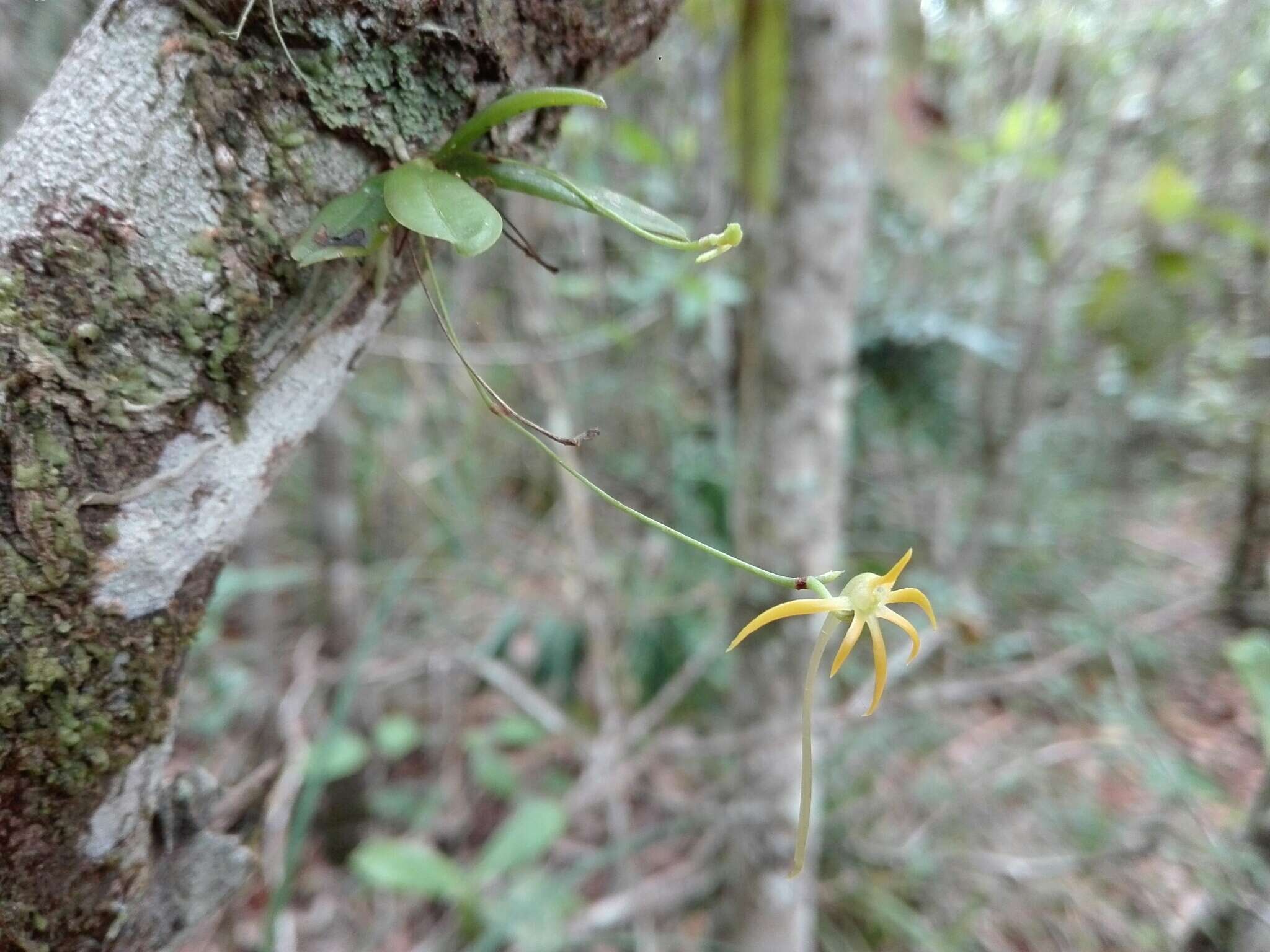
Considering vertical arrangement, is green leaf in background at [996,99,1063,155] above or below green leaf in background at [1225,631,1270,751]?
above

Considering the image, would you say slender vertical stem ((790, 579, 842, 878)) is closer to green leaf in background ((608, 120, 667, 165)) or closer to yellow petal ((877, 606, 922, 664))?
yellow petal ((877, 606, 922, 664))

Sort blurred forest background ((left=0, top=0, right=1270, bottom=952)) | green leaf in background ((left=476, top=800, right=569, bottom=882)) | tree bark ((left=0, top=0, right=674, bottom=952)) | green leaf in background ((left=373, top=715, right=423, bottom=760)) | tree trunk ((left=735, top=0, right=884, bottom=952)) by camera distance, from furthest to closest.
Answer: green leaf in background ((left=373, top=715, right=423, bottom=760)) → green leaf in background ((left=476, top=800, right=569, bottom=882)) → blurred forest background ((left=0, top=0, right=1270, bottom=952)) → tree trunk ((left=735, top=0, right=884, bottom=952)) → tree bark ((left=0, top=0, right=674, bottom=952))

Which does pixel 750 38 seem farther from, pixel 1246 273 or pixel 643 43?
pixel 1246 273

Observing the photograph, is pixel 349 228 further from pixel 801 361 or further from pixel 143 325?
pixel 801 361

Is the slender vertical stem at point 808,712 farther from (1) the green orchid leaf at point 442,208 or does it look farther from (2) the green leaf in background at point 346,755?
(2) the green leaf in background at point 346,755

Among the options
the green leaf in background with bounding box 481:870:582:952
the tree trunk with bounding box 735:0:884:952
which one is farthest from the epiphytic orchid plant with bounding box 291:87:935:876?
the green leaf in background with bounding box 481:870:582:952

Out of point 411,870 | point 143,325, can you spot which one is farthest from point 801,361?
point 411,870
